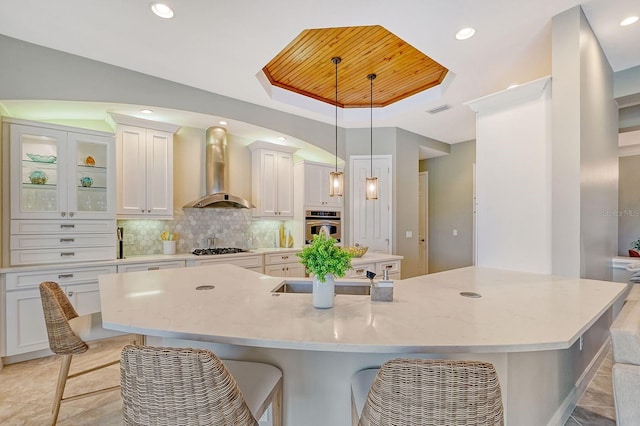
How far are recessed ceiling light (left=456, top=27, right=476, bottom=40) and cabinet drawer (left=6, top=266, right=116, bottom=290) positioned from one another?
13.5 feet

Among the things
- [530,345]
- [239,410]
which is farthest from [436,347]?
[239,410]

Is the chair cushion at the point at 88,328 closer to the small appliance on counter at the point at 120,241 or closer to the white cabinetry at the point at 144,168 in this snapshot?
the small appliance on counter at the point at 120,241

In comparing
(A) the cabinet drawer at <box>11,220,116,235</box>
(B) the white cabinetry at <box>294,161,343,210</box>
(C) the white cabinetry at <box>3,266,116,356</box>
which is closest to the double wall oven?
(B) the white cabinetry at <box>294,161,343,210</box>

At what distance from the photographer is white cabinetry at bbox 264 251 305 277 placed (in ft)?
13.8

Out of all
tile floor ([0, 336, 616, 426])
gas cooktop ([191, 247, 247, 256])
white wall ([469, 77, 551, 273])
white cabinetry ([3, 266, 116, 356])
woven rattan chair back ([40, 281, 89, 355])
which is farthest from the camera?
gas cooktop ([191, 247, 247, 256])

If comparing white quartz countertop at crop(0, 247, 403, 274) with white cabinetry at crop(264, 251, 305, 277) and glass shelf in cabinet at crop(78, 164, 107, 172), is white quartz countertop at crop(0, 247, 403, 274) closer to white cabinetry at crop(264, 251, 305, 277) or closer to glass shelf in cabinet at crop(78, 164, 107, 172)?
white cabinetry at crop(264, 251, 305, 277)

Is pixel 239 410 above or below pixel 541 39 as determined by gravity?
below

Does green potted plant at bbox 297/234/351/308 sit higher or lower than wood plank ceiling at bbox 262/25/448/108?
lower

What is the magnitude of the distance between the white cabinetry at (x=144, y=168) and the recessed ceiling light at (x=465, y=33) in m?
3.33

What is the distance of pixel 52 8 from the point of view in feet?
7.35

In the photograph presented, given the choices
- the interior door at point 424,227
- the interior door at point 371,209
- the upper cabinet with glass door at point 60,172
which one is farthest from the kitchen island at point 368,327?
the interior door at point 424,227

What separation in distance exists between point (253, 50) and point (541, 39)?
2.58m

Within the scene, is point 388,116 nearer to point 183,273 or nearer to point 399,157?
point 399,157

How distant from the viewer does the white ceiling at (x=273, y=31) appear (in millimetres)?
2182
